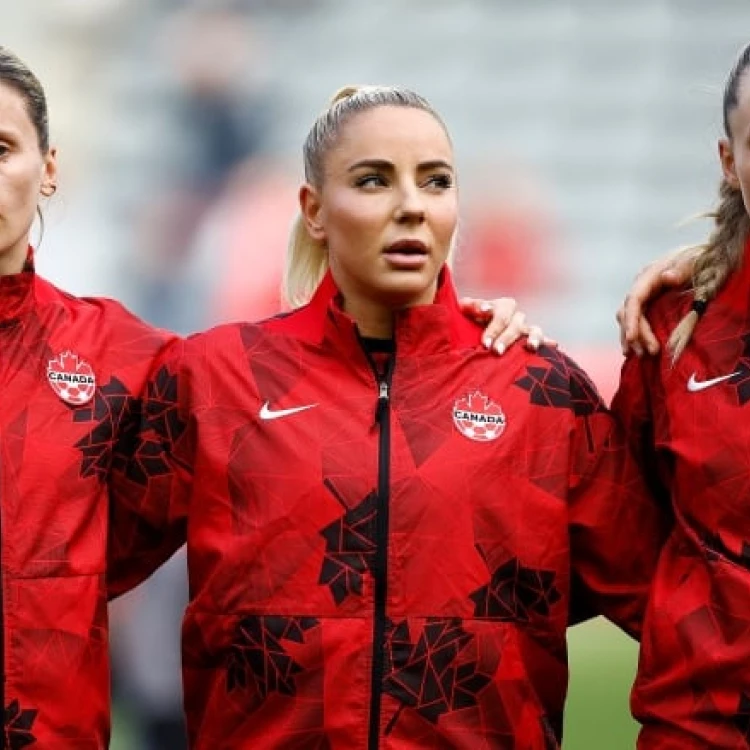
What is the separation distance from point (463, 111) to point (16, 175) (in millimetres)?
6271

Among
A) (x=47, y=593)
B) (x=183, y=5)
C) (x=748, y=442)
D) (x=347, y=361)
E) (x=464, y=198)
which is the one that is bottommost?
(x=47, y=593)

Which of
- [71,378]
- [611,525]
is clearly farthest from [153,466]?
[611,525]

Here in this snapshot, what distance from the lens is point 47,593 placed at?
3043 mm

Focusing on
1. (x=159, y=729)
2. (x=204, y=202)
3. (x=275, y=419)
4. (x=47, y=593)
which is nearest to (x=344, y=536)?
(x=275, y=419)

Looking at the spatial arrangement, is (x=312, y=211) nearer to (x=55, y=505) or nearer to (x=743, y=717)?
(x=55, y=505)

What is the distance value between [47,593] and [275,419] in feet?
1.55

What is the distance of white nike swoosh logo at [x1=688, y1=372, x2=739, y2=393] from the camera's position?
3.09m

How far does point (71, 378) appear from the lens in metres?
3.19

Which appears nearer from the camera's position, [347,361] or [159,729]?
[347,361]

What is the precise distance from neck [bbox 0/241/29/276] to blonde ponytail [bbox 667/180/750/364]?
111 cm

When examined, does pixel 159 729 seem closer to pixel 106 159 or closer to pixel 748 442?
pixel 748 442

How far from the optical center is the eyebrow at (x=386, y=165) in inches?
128

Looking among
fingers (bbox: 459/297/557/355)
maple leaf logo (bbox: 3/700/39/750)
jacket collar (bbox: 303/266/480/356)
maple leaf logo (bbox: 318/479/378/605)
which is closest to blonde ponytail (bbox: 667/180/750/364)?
fingers (bbox: 459/297/557/355)

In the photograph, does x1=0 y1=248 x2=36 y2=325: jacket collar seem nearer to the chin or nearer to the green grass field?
the chin
